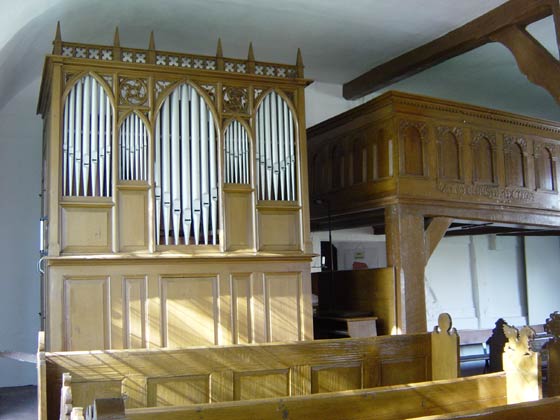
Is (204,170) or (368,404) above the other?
(204,170)

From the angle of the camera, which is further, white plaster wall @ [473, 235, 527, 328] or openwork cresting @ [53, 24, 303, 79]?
white plaster wall @ [473, 235, 527, 328]

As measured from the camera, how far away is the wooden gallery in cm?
473

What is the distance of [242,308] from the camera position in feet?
18.5

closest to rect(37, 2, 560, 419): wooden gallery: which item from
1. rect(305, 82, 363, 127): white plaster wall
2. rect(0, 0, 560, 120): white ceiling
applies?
rect(0, 0, 560, 120): white ceiling

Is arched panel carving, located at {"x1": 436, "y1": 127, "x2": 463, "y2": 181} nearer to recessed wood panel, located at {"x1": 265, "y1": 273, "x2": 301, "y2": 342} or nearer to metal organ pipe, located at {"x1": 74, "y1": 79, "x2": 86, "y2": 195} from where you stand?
recessed wood panel, located at {"x1": 265, "y1": 273, "x2": 301, "y2": 342}

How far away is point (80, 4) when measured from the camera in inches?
231

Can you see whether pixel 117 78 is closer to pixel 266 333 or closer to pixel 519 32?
pixel 266 333

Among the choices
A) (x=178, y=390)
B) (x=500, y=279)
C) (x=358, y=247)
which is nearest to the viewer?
(x=178, y=390)

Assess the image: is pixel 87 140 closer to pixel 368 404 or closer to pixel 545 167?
pixel 368 404

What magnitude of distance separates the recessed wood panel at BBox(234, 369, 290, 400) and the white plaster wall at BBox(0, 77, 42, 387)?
2968 millimetres

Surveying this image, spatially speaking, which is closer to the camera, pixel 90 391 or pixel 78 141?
pixel 90 391

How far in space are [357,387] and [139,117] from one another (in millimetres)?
2966

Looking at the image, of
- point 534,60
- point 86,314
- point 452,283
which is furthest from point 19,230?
point 452,283

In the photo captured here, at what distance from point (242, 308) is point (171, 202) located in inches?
44.6
